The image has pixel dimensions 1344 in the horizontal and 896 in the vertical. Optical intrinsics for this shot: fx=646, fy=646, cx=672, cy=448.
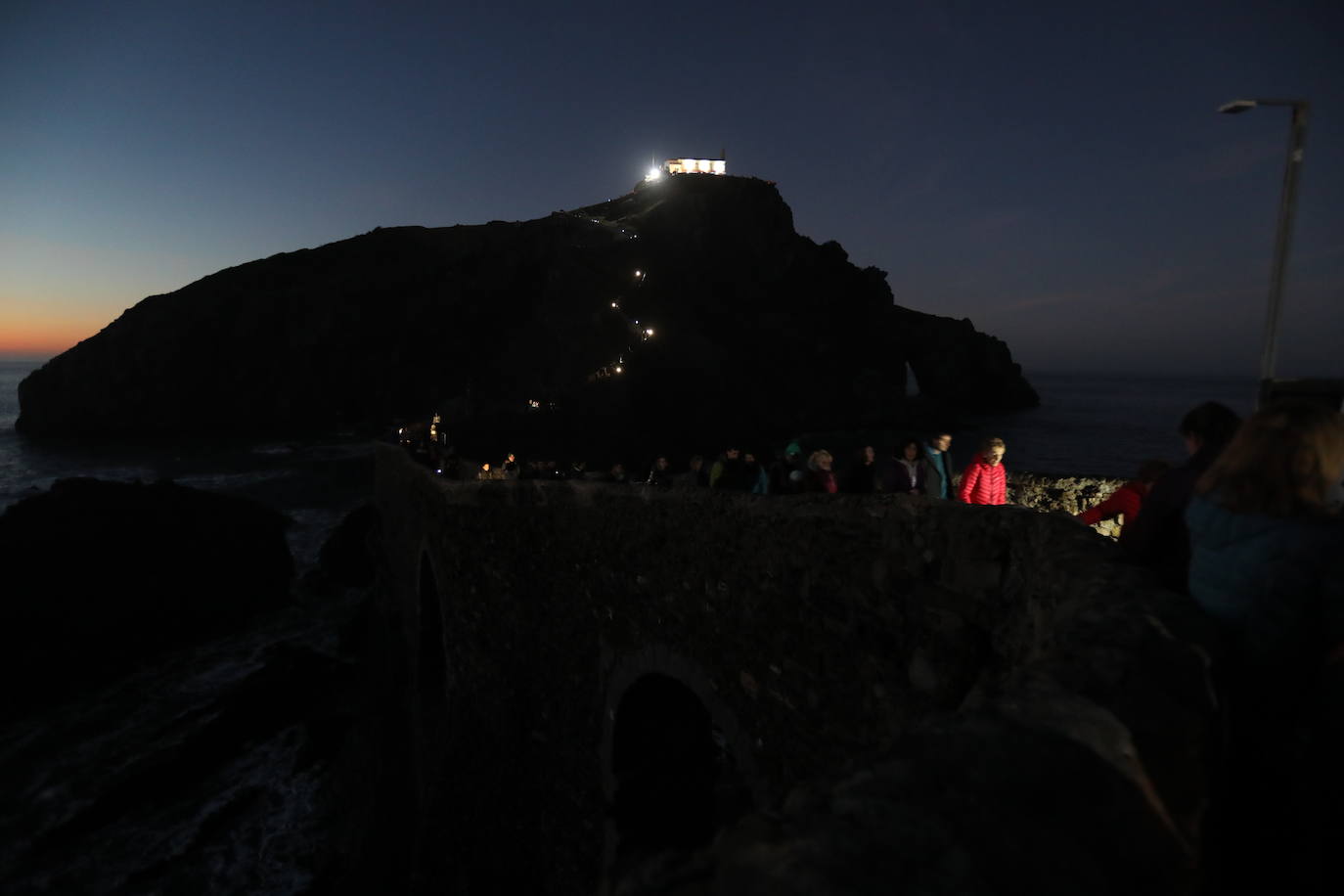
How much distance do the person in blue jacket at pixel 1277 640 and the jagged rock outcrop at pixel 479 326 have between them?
181 ft

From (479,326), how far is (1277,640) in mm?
69043

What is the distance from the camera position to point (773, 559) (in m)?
4.90

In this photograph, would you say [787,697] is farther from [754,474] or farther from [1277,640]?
[754,474]

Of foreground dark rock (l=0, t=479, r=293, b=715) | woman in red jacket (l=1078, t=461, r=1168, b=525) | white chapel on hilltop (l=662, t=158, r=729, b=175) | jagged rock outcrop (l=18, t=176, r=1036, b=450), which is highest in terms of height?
white chapel on hilltop (l=662, t=158, r=729, b=175)

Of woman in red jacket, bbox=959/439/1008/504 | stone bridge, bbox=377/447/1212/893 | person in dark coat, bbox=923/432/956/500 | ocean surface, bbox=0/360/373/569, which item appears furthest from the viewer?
ocean surface, bbox=0/360/373/569

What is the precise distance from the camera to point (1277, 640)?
5.77 feet

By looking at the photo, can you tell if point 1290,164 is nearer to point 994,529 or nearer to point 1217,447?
point 1217,447

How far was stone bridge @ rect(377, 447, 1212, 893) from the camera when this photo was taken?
145 cm

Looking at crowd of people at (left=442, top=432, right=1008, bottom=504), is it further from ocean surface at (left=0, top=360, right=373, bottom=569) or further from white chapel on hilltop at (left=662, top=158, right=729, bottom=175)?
white chapel on hilltop at (left=662, top=158, right=729, bottom=175)

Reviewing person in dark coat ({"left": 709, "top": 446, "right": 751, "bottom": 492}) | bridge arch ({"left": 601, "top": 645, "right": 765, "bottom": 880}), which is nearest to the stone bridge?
bridge arch ({"left": 601, "top": 645, "right": 765, "bottom": 880})

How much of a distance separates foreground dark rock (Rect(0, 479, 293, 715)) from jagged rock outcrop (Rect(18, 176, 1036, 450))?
33.1 metres

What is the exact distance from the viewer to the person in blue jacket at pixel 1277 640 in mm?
1530

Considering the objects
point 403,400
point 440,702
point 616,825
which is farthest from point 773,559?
point 403,400

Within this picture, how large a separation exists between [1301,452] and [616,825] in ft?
22.9
